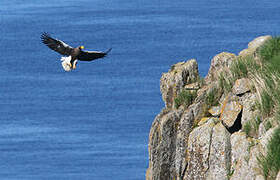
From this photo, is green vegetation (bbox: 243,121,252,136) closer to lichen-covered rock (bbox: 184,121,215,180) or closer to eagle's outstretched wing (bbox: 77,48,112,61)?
lichen-covered rock (bbox: 184,121,215,180)

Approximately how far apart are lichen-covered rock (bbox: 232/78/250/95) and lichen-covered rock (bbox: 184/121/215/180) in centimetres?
93

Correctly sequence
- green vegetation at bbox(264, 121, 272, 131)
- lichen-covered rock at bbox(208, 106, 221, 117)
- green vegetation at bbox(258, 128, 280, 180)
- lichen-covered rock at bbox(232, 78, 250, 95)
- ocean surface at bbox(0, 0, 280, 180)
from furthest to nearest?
ocean surface at bbox(0, 0, 280, 180) → lichen-covered rock at bbox(208, 106, 221, 117) → lichen-covered rock at bbox(232, 78, 250, 95) → green vegetation at bbox(264, 121, 272, 131) → green vegetation at bbox(258, 128, 280, 180)

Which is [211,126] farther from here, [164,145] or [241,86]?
[164,145]

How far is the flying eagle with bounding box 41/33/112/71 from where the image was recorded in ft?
109

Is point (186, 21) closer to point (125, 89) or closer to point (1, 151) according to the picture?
point (125, 89)

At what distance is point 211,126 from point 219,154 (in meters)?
0.98

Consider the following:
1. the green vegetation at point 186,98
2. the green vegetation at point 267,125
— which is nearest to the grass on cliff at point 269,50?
Result: the green vegetation at point 186,98

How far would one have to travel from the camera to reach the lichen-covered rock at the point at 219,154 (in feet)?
81.3

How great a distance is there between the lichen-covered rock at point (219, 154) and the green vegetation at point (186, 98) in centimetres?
313

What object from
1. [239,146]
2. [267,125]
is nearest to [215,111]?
[239,146]

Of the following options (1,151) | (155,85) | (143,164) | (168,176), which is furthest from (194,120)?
(155,85)

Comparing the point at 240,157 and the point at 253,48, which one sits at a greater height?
the point at 253,48

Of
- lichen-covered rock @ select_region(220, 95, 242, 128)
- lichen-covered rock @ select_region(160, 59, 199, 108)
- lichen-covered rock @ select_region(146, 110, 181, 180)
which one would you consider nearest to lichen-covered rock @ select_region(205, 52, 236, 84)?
lichen-covered rock @ select_region(160, 59, 199, 108)

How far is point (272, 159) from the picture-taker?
853 inches
